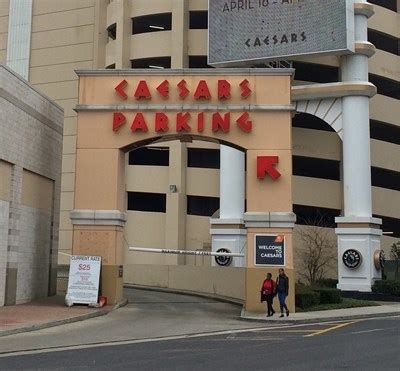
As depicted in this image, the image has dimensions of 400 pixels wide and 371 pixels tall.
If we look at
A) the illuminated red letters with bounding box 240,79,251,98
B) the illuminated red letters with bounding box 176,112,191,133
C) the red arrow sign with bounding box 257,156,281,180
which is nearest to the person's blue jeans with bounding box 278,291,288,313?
the red arrow sign with bounding box 257,156,281,180

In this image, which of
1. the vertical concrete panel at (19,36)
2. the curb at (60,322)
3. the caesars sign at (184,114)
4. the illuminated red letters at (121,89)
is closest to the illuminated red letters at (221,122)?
the caesars sign at (184,114)

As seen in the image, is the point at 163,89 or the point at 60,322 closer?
the point at 60,322

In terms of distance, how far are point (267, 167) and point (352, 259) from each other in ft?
35.6

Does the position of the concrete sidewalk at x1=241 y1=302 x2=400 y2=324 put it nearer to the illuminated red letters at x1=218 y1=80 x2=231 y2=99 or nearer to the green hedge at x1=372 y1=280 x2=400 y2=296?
the green hedge at x1=372 y1=280 x2=400 y2=296

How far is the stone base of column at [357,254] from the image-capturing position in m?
32.5

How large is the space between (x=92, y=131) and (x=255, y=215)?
7198mm

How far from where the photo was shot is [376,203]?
4250cm

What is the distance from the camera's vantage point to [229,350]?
1366 cm

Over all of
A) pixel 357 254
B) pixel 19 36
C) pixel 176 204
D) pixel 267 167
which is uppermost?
pixel 19 36

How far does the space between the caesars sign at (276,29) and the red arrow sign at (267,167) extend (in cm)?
1200

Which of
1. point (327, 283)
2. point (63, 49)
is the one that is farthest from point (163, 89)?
point (63, 49)

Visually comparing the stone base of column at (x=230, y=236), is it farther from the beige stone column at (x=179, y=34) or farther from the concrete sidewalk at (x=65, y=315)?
the beige stone column at (x=179, y=34)

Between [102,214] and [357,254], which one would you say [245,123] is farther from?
[357,254]

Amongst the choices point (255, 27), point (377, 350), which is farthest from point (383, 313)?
point (255, 27)
